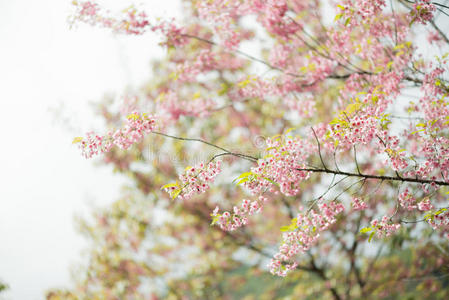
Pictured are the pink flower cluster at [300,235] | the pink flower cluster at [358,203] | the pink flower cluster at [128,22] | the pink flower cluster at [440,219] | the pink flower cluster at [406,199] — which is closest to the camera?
the pink flower cluster at [440,219]

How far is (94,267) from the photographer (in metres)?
5.77

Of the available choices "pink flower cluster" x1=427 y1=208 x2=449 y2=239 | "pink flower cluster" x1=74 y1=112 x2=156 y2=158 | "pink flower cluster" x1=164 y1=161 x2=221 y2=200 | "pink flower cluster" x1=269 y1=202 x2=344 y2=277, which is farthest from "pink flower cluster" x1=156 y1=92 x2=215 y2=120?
"pink flower cluster" x1=427 y1=208 x2=449 y2=239

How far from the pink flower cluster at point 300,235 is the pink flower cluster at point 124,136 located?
1.42 m

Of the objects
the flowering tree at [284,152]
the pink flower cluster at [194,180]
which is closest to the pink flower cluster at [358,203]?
the flowering tree at [284,152]

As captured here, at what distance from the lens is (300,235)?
2.53 meters

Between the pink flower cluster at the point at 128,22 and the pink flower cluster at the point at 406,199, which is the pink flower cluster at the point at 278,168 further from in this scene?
the pink flower cluster at the point at 128,22

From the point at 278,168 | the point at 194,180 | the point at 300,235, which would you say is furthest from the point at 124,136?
the point at 300,235

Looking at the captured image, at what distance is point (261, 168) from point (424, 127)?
1444 millimetres

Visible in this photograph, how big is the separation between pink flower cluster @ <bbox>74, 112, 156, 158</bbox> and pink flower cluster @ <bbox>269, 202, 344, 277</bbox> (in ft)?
4.66

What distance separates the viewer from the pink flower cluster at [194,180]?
243 cm

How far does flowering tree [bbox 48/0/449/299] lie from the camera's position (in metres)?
2.53

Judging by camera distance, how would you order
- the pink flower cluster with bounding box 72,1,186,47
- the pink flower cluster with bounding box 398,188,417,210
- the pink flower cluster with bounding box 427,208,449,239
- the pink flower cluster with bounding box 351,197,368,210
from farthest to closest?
the pink flower cluster with bounding box 72,1,186,47 → the pink flower cluster with bounding box 351,197,368,210 → the pink flower cluster with bounding box 398,188,417,210 → the pink flower cluster with bounding box 427,208,449,239

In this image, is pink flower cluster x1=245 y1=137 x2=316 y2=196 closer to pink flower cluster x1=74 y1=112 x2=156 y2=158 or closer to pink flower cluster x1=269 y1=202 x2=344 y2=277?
pink flower cluster x1=269 y1=202 x2=344 y2=277

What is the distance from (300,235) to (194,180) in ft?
3.09
